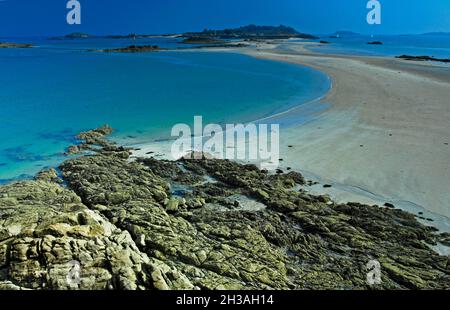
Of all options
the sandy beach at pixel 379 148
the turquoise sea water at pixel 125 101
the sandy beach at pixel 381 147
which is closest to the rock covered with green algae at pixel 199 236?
the sandy beach at pixel 379 148

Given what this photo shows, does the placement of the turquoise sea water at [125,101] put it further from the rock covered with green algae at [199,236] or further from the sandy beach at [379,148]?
the rock covered with green algae at [199,236]

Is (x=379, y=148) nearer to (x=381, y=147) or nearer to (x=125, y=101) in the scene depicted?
(x=381, y=147)

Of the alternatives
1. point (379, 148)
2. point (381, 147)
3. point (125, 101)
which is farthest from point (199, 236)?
point (125, 101)

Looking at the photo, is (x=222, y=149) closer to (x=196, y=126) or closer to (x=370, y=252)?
(x=196, y=126)

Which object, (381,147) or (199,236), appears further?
(381,147)

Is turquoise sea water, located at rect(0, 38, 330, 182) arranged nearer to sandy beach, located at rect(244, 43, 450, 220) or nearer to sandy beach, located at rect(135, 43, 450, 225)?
sandy beach, located at rect(135, 43, 450, 225)

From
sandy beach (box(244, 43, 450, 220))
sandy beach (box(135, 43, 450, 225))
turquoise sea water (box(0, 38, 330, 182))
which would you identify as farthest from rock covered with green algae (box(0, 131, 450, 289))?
turquoise sea water (box(0, 38, 330, 182))
